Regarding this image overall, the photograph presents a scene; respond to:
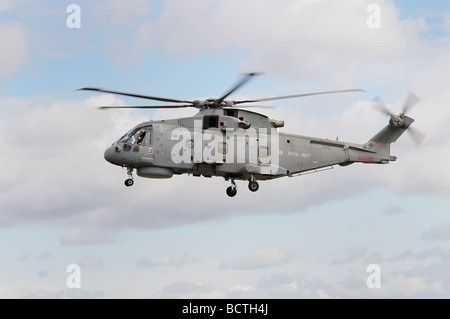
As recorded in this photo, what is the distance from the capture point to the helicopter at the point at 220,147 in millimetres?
39719

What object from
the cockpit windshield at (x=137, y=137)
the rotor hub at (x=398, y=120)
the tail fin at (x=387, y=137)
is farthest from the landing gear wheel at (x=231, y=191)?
the rotor hub at (x=398, y=120)

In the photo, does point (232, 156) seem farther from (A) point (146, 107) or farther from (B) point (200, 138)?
(A) point (146, 107)

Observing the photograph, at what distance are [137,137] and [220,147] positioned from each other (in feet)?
15.8

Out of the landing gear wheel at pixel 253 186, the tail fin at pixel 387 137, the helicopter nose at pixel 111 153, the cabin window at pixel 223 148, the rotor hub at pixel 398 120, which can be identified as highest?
the rotor hub at pixel 398 120

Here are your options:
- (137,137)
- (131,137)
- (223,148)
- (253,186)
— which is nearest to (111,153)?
(131,137)

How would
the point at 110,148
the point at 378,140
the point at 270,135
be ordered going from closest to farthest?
the point at 110,148 → the point at 270,135 → the point at 378,140

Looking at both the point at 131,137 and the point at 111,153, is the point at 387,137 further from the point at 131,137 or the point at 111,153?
the point at 111,153

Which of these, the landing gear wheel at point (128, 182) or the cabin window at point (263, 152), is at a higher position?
the cabin window at point (263, 152)

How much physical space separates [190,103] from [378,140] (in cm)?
1311

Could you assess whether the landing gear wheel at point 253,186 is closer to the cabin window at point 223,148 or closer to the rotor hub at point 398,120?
the cabin window at point 223,148

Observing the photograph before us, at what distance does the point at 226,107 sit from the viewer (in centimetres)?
4159

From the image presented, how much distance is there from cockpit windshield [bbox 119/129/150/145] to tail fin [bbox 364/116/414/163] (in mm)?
14849

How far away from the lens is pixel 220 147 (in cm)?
4088

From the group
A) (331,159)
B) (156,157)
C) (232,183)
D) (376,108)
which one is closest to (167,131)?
(156,157)
